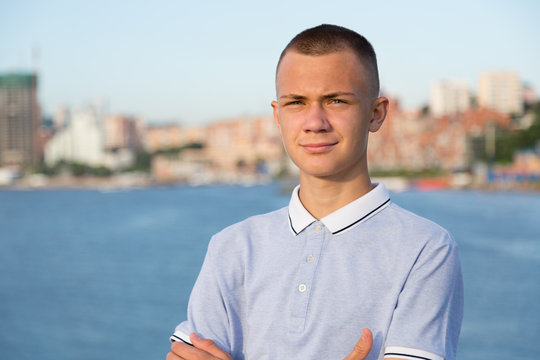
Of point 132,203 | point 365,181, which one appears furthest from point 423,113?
point 365,181

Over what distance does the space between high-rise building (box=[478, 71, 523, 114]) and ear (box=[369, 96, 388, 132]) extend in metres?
62.4

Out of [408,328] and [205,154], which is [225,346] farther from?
[205,154]

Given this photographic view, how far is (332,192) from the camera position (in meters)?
0.89

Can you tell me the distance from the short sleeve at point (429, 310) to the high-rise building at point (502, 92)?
62.5m

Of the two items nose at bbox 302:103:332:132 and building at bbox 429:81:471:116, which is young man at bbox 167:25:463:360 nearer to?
nose at bbox 302:103:332:132

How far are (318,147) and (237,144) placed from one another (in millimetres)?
69752

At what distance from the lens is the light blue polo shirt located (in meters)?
0.78

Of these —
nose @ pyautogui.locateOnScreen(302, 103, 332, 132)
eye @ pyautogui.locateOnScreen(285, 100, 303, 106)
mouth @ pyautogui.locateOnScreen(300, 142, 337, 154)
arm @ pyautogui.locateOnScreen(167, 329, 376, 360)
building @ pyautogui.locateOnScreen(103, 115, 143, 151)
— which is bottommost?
building @ pyautogui.locateOnScreen(103, 115, 143, 151)

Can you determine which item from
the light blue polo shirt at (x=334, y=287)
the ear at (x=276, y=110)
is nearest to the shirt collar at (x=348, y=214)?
the light blue polo shirt at (x=334, y=287)

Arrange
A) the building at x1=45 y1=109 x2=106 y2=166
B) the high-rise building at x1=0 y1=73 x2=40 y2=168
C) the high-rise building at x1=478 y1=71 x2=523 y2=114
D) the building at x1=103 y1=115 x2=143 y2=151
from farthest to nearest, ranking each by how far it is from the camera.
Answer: the building at x1=103 y1=115 x2=143 y2=151, the high-rise building at x1=0 y1=73 x2=40 y2=168, the building at x1=45 y1=109 x2=106 y2=166, the high-rise building at x1=478 y1=71 x2=523 y2=114

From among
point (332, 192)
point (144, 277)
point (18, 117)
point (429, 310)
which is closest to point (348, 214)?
point (332, 192)

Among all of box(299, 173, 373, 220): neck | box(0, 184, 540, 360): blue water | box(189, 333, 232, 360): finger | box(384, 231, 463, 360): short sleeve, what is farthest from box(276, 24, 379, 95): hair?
box(0, 184, 540, 360): blue water

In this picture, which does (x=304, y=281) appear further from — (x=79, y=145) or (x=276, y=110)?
(x=79, y=145)

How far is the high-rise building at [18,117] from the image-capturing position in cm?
7275
